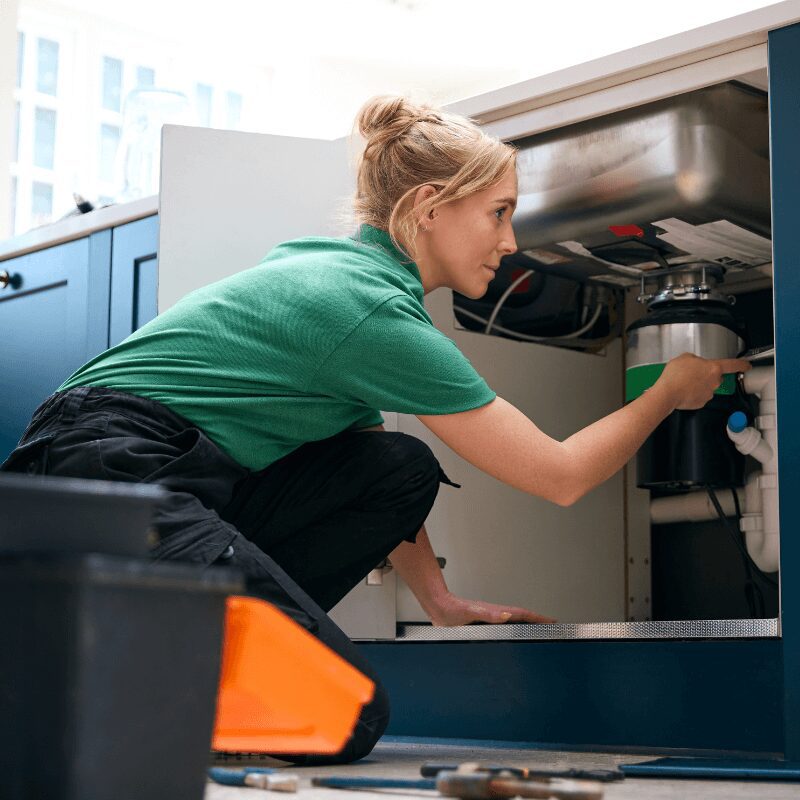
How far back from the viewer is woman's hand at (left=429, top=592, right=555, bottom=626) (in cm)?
170

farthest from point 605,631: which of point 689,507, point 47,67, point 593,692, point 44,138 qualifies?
point 47,67

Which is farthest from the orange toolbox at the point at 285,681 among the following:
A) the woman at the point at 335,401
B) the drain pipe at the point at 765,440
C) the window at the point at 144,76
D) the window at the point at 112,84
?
the window at the point at 144,76

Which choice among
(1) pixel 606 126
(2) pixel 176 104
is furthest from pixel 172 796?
(2) pixel 176 104

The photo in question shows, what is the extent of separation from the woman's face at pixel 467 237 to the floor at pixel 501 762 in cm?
57

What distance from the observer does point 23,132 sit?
14.6 feet

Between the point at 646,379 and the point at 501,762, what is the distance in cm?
68

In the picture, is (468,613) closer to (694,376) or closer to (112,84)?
(694,376)

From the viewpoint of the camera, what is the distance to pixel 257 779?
102 centimetres

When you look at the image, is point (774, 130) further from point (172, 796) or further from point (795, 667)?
point (172, 796)

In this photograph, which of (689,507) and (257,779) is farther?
(689,507)

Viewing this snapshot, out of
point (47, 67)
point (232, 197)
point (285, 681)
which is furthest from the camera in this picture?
point (47, 67)

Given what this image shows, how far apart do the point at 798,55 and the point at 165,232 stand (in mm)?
915

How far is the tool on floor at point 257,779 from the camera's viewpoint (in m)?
0.99

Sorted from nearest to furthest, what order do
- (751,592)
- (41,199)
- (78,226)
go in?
(751,592) → (78,226) → (41,199)
